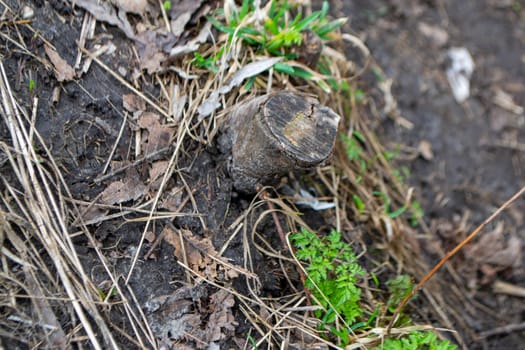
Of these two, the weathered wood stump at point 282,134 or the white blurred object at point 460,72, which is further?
the white blurred object at point 460,72

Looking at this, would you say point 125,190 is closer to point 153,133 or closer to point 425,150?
point 153,133

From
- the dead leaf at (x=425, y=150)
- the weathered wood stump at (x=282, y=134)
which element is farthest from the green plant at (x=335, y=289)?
the dead leaf at (x=425, y=150)

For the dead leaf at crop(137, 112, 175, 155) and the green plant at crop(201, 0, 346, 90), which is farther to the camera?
the green plant at crop(201, 0, 346, 90)

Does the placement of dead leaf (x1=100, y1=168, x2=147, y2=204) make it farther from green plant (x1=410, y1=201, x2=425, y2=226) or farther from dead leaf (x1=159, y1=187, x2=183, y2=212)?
green plant (x1=410, y1=201, x2=425, y2=226)

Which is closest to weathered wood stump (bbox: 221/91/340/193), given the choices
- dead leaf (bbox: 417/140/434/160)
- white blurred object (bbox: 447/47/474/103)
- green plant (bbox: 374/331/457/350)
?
green plant (bbox: 374/331/457/350)

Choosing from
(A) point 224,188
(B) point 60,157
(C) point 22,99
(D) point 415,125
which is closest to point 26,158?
(B) point 60,157

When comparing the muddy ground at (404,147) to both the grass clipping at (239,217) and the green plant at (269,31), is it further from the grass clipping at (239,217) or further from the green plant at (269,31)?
the green plant at (269,31)
